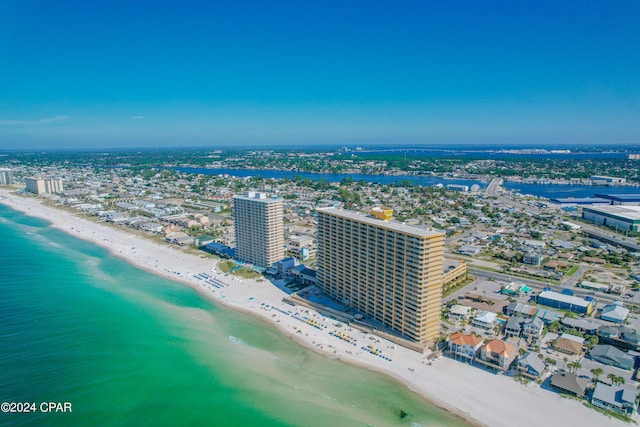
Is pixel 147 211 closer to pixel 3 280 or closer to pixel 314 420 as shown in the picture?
pixel 3 280

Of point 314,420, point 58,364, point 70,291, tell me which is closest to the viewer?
point 314,420

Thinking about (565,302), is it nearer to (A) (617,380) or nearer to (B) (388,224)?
(A) (617,380)

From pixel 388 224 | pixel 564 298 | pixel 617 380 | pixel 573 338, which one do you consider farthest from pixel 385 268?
pixel 564 298

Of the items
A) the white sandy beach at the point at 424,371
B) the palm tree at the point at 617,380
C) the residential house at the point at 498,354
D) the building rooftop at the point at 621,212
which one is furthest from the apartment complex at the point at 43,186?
the building rooftop at the point at 621,212

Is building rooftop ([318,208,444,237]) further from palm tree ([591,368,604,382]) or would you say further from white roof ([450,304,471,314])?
palm tree ([591,368,604,382])

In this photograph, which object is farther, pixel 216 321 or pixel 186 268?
pixel 186 268

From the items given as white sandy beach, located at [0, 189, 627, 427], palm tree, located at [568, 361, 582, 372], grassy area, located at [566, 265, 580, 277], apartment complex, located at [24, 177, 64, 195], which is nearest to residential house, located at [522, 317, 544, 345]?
palm tree, located at [568, 361, 582, 372]

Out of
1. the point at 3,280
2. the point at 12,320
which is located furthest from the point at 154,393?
the point at 3,280
